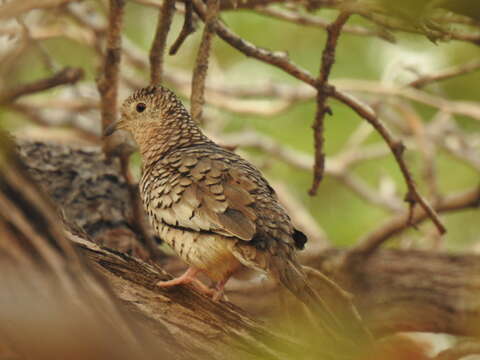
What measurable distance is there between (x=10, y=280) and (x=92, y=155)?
3214 mm

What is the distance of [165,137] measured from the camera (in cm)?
392

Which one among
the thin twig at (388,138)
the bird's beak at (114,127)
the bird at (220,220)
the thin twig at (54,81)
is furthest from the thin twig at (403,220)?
the thin twig at (54,81)

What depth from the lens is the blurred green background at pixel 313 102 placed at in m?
7.84

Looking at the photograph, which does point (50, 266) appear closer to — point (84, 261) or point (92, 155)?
point (84, 261)

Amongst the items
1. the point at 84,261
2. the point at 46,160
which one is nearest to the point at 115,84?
the point at 46,160

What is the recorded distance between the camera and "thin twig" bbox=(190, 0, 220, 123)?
3412mm

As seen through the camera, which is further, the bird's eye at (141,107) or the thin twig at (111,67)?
the bird's eye at (141,107)

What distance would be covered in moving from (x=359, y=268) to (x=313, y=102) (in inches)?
113

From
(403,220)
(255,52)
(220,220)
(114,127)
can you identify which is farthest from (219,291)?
(403,220)

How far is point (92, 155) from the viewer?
4727 mm

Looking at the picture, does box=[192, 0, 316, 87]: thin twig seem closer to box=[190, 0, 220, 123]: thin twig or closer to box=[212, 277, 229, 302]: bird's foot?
box=[190, 0, 220, 123]: thin twig

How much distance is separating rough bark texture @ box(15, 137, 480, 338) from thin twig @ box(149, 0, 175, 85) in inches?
32.4

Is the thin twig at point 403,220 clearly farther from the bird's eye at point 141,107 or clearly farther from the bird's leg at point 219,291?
the bird's leg at point 219,291

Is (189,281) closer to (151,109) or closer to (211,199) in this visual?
(211,199)
